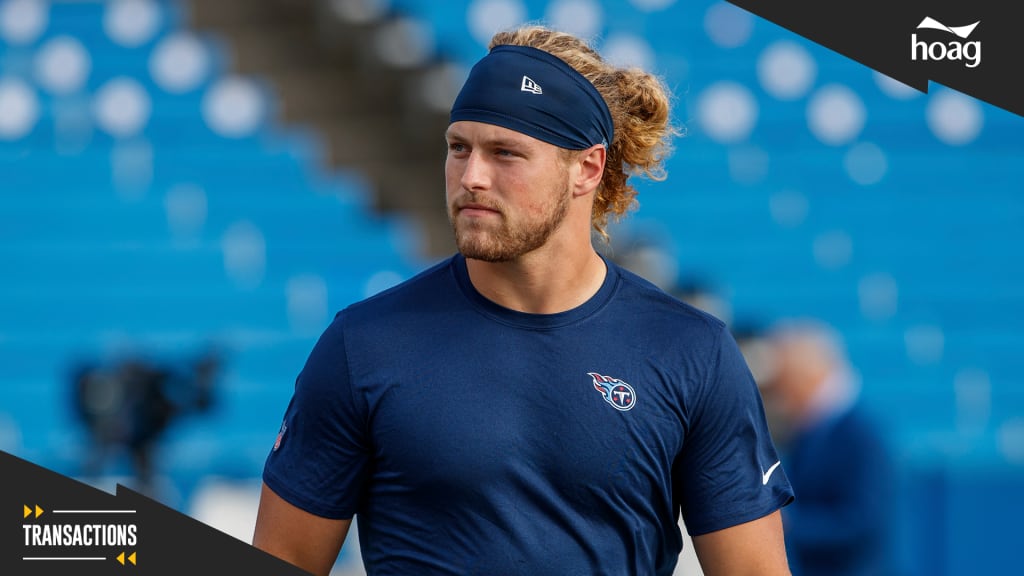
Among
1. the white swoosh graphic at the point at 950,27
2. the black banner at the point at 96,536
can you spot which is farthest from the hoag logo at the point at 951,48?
the black banner at the point at 96,536

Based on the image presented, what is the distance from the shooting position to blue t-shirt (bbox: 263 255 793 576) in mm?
2635

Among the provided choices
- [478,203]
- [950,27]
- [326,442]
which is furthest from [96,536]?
[950,27]

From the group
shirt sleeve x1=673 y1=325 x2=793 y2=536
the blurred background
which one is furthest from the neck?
the blurred background

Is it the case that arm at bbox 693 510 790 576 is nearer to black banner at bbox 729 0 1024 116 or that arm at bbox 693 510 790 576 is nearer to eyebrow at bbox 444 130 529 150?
eyebrow at bbox 444 130 529 150

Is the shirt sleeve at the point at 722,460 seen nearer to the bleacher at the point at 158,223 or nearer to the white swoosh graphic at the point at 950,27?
the white swoosh graphic at the point at 950,27

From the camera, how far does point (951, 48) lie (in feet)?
24.5

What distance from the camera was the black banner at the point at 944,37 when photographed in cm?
746

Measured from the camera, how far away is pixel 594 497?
2.68 metres

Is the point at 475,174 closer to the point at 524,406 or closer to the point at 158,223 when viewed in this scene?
the point at 524,406

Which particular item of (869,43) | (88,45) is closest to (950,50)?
(869,43)

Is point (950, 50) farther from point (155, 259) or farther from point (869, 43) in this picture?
point (155, 259)

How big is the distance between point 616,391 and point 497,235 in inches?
15.4

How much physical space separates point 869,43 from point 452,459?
5.91 metres

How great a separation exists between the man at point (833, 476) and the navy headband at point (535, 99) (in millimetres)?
2778
